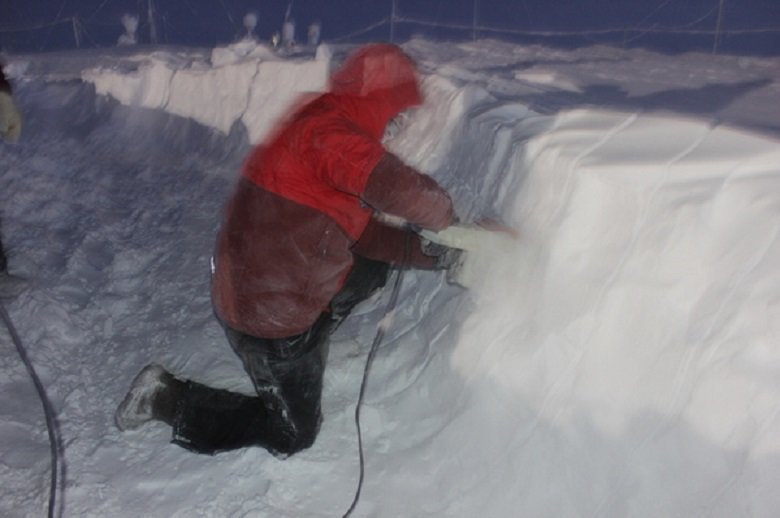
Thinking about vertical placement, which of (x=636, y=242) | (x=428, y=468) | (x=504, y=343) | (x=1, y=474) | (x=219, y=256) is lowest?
(x=1, y=474)

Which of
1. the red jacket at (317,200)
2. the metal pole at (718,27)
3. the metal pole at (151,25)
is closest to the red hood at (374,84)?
the red jacket at (317,200)

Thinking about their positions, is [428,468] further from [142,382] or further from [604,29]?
[604,29]

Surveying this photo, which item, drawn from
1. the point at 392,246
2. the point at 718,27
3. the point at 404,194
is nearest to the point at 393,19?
the point at 718,27

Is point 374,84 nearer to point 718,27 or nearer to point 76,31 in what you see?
point 718,27

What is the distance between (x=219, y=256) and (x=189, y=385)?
1.85ft

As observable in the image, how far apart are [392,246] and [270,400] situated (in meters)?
0.70

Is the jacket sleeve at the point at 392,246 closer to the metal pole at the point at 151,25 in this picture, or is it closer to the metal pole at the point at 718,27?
the metal pole at the point at 718,27

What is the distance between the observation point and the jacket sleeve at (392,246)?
2.46m

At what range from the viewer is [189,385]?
2.50m

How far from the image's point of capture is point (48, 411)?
2553 millimetres

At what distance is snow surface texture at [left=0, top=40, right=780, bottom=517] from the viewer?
1.57 m

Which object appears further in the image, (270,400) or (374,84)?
(270,400)

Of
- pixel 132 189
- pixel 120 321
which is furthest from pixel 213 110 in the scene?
pixel 120 321

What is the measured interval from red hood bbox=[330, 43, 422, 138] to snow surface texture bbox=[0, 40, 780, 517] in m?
0.50
